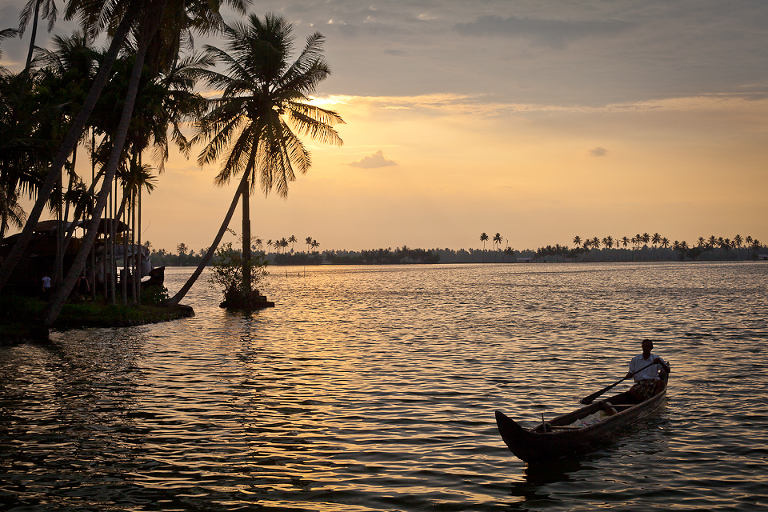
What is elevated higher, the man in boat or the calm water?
the man in boat

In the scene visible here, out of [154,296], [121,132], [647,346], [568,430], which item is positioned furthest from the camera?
[154,296]

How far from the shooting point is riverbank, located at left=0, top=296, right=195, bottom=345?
2470 centimetres

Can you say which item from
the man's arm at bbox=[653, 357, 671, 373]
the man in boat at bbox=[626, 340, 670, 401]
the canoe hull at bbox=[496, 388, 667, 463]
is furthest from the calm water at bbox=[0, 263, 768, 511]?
the man's arm at bbox=[653, 357, 671, 373]

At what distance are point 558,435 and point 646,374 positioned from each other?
5.47m

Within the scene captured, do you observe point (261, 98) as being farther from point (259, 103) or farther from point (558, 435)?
point (558, 435)

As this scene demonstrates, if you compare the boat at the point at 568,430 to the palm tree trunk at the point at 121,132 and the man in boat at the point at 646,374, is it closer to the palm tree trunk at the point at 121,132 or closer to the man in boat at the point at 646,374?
the man in boat at the point at 646,374

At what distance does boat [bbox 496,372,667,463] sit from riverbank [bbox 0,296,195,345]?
70.7 ft

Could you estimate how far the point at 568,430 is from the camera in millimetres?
10422

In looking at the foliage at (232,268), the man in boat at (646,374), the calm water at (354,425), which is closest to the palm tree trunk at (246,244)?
the foliage at (232,268)

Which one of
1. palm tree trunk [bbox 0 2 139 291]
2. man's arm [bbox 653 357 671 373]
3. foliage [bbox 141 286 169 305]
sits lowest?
man's arm [bbox 653 357 671 373]

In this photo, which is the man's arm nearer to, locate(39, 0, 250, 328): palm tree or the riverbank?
locate(39, 0, 250, 328): palm tree

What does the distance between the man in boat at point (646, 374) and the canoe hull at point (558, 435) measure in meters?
→ 1.87

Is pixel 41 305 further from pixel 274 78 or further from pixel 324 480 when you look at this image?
pixel 324 480

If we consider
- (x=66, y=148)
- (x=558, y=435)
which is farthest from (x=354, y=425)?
(x=66, y=148)
